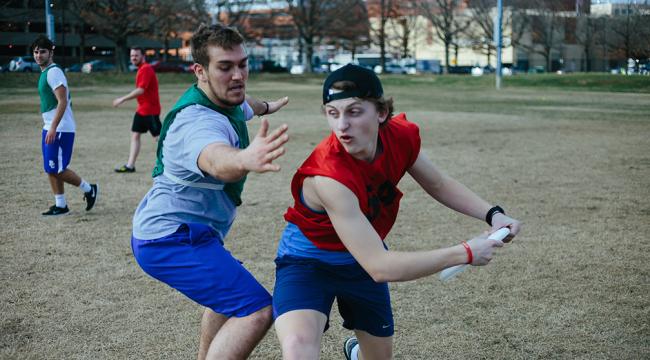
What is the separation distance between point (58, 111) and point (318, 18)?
211 feet

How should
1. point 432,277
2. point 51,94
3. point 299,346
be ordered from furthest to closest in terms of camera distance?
point 51,94 < point 432,277 < point 299,346

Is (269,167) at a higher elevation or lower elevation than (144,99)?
lower

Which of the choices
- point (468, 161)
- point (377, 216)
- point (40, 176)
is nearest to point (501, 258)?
point (377, 216)

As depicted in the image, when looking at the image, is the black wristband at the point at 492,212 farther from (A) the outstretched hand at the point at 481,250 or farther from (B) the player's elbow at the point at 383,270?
(B) the player's elbow at the point at 383,270

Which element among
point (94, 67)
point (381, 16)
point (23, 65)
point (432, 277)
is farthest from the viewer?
point (381, 16)

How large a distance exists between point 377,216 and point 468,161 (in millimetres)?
10355

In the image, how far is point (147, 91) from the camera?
13.0m

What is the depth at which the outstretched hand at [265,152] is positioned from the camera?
2.61m

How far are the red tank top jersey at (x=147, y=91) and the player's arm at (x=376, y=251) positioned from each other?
34.6 ft

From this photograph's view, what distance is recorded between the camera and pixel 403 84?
170 ft

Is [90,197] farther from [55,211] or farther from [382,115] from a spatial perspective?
[382,115]

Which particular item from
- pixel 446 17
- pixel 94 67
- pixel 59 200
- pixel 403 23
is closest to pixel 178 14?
pixel 94 67

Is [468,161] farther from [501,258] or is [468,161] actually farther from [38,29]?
[38,29]

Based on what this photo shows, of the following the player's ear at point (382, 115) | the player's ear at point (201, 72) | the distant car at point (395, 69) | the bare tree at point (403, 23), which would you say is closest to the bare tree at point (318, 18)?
the bare tree at point (403, 23)
